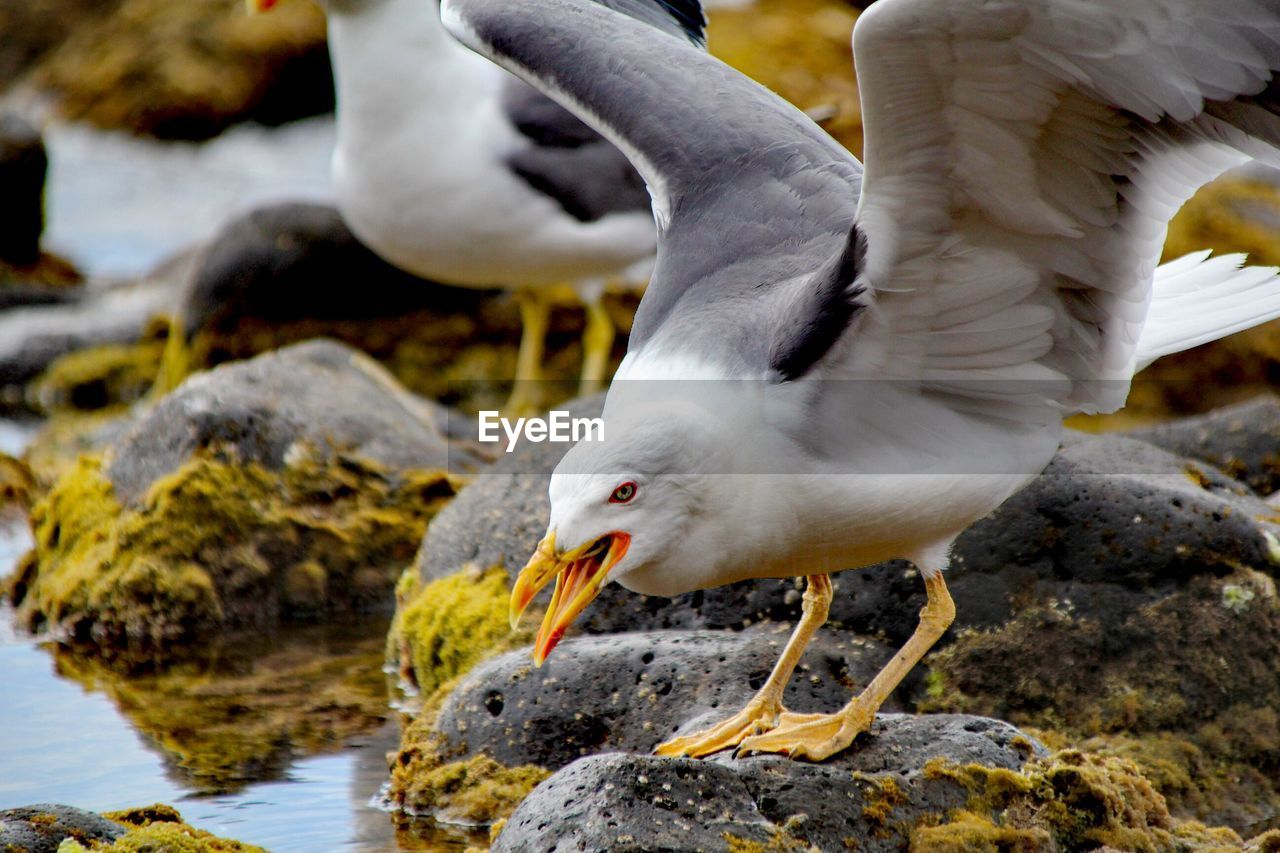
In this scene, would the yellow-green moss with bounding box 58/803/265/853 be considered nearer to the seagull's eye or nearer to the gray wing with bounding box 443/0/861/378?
the seagull's eye

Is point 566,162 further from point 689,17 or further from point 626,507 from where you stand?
point 626,507

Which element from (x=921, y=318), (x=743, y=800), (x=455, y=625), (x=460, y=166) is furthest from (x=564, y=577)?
(x=460, y=166)

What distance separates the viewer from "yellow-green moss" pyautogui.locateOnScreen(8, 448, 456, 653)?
265 inches

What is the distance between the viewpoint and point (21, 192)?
13844 millimetres

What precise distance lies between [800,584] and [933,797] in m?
1.29

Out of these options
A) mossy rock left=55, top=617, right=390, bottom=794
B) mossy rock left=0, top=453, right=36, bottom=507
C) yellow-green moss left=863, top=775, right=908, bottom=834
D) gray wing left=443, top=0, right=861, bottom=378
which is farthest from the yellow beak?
mossy rock left=0, top=453, right=36, bottom=507

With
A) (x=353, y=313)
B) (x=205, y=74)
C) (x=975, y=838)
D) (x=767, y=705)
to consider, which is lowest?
(x=205, y=74)

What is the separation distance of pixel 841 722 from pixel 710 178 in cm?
173

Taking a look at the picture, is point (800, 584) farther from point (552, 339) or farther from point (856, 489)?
point (552, 339)

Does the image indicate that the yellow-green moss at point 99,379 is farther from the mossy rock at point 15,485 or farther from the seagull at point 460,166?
the seagull at point 460,166

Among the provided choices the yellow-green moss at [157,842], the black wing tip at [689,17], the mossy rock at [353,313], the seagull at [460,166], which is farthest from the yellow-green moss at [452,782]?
the mossy rock at [353,313]

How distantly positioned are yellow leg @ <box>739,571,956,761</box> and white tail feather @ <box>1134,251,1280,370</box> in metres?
0.90

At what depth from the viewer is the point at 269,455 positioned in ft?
23.1

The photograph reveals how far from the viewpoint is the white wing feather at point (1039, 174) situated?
12.0 ft
